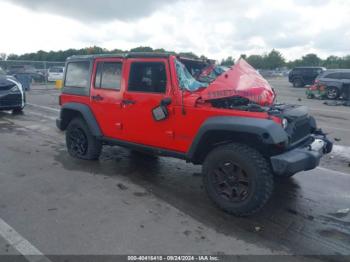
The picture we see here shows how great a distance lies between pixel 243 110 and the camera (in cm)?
365

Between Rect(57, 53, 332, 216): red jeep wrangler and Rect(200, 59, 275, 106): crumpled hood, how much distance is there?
0.04ft

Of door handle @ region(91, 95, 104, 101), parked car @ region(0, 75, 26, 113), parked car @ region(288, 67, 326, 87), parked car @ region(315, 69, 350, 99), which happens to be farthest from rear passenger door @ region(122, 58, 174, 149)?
parked car @ region(288, 67, 326, 87)

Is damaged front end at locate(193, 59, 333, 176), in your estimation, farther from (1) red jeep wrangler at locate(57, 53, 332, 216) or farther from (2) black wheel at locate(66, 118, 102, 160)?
(2) black wheel at locate(66, 118, 102, 160)

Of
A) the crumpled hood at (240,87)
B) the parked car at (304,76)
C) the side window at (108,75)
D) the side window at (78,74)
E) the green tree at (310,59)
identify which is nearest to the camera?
the crumpled hood at (240,87)

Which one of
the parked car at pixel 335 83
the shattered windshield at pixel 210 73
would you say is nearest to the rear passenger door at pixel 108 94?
the shattered windshield at pixel 210 73

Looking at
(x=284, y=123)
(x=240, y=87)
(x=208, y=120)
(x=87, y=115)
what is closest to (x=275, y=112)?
(x=284, y=123)

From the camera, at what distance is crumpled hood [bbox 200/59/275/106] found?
150 inches

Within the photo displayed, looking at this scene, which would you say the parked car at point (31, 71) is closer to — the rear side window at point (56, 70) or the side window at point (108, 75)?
the rear side window at point (56, 70)

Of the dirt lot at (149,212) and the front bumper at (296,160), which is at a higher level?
the front bumper at (296,160)

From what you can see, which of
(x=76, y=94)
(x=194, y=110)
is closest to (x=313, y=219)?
(x=194, y=110)

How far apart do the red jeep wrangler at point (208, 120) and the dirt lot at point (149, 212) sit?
1.35 feet

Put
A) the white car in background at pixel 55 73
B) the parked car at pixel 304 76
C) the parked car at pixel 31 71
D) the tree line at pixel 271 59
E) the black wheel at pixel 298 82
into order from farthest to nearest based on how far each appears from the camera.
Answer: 1. the tree line at pixel 271 59
2. the black wheel at pixel 298 82
3. the parked car at pixel 304 76
4. the white car in background at pixel 55 73
5. the parked car at pixel 31 71

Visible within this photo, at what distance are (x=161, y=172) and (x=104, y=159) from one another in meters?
1.34

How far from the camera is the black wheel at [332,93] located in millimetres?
17297
